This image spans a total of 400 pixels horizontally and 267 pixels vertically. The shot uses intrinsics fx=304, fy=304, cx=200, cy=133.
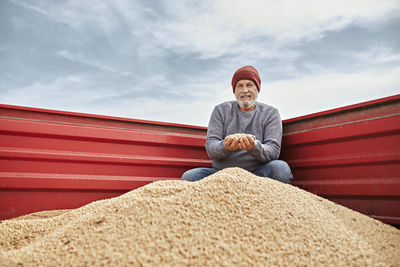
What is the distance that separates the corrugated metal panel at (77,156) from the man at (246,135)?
12.8 inches

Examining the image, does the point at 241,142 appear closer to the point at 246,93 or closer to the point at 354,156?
the point at 246,93

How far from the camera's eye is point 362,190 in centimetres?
183

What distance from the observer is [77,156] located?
7.16 ft

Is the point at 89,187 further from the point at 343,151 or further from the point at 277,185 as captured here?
the point at 343,151

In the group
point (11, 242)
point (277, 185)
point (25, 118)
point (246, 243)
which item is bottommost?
point (11, 242)

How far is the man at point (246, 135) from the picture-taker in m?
1.98

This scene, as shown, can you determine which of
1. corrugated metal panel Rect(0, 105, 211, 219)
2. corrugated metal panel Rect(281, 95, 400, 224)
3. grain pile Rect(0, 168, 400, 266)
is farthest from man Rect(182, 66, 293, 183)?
grain pile Rect(0, 168, 400, 266)

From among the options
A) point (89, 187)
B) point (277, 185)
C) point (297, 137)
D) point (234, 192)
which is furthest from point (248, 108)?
point (89, 187)

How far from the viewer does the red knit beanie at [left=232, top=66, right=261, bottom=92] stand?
7.62 ft

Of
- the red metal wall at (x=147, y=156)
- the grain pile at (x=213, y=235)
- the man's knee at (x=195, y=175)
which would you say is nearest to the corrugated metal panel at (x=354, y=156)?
the red metal wall at (x=147, y=156)

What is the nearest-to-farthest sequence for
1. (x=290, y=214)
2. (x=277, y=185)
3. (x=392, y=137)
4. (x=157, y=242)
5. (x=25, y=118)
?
(x=157, y=242), (x=290, y=214), (x=277, y=185), (x=392, y=137), (x=25, y=118)

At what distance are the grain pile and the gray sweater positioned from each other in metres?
0.58

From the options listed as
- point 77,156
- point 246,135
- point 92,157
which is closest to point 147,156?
point 92,157

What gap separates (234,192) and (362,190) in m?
0.96
